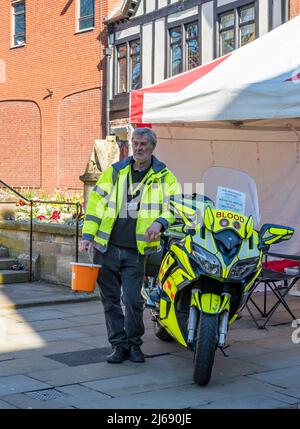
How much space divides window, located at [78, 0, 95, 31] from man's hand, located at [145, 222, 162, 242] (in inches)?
717

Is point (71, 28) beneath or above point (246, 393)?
above

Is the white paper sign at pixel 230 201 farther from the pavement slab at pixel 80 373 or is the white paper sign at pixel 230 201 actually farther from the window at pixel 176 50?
the window at pixel 176 50

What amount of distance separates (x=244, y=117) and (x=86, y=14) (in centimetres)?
1700

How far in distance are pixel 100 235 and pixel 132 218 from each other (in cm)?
28

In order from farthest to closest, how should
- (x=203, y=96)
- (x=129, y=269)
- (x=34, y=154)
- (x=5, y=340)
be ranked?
(x=34, y=154) < (x=203, y=96) < (x=5, y=340) < (x=129, y=269)

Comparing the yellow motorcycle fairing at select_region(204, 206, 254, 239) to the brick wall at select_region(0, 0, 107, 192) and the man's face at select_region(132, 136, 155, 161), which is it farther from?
the brick wall at select_region(0, 0, 107, 192)

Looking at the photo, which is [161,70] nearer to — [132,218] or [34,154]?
[34,154]

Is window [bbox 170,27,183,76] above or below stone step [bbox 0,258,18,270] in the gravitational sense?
above

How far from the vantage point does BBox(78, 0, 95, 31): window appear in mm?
22438

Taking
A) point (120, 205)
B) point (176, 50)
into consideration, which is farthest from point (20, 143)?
point (120, 205)

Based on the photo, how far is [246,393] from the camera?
4.86m

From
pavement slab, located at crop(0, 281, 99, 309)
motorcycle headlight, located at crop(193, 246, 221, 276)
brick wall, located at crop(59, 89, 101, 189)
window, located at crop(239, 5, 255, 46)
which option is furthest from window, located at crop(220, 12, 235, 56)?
motorcycle headlight, located at crop(193, 246, 221, 276)

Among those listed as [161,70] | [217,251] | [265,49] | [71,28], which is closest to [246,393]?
[217,251]

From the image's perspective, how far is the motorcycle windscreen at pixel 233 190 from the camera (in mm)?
5328
